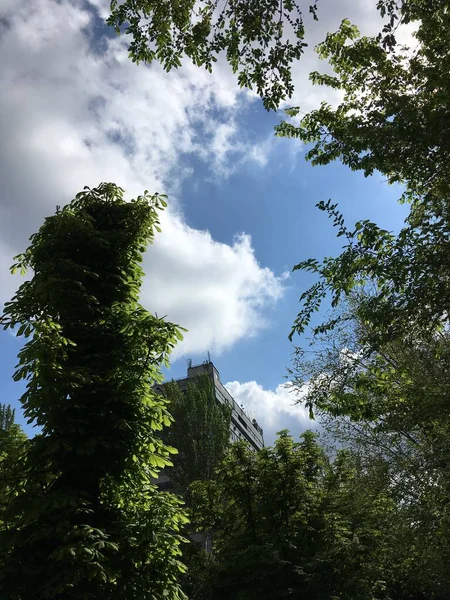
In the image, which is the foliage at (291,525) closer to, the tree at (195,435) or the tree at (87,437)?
the tree at (87,437)

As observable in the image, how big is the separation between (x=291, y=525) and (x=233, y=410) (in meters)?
34.0

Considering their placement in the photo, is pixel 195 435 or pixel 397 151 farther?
pixel 195 435

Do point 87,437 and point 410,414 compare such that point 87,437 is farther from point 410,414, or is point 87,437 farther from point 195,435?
point 195,435

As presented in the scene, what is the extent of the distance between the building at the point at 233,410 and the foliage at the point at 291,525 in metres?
21.3

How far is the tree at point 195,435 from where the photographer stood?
24578 mm

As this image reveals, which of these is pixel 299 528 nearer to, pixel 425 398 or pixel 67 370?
pixel 425 398

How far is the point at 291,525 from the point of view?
1067 cm

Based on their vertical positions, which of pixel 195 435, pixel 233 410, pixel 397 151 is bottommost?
pixel 397 151

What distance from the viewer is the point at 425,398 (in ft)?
20.7

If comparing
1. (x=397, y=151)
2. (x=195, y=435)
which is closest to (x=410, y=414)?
(x=397, y=151)

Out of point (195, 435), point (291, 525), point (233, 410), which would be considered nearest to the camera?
point (291, 525)

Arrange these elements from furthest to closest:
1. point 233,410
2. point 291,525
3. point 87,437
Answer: point 233,410 → point 291,525 → point 87,437

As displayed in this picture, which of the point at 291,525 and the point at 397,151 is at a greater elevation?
the point at 397,151

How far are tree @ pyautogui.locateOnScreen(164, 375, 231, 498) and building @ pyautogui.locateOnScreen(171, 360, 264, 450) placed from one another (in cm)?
559
